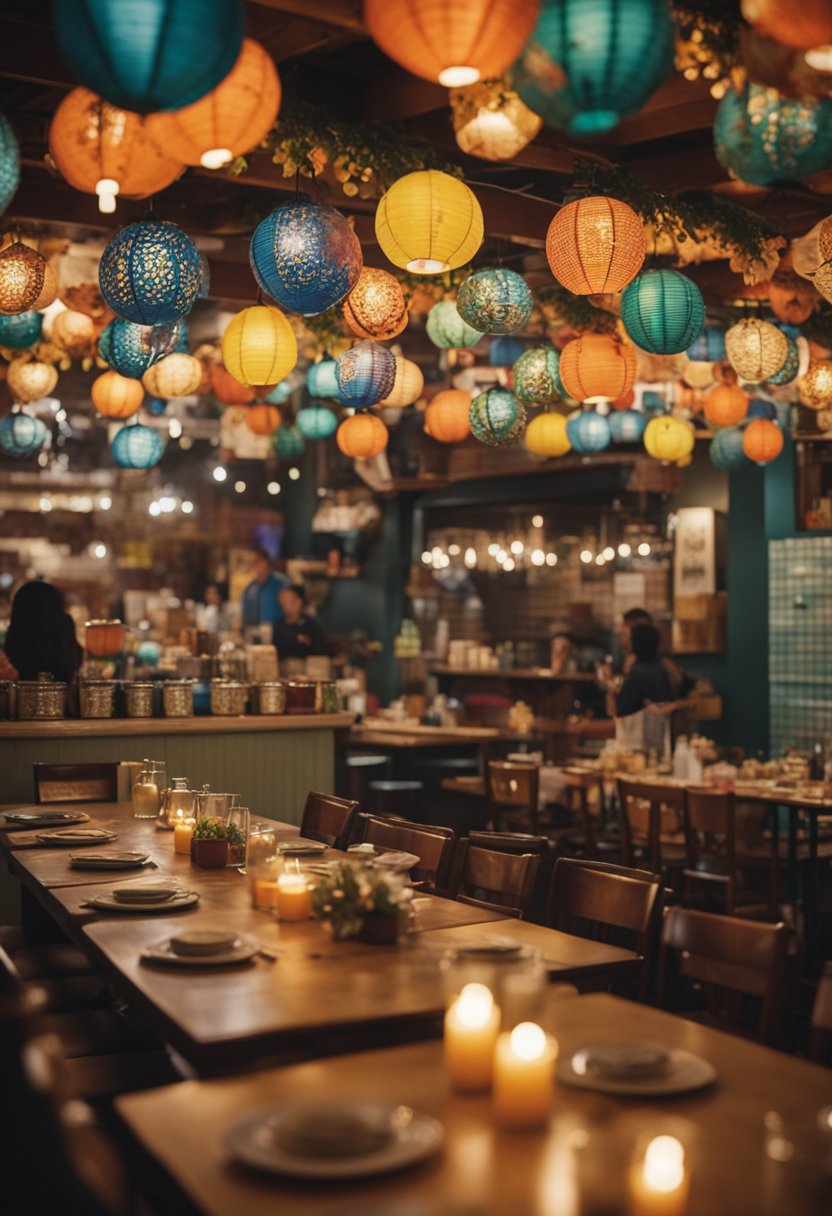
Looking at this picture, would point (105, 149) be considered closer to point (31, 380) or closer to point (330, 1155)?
point (330, 1155)

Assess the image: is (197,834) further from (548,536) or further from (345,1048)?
(548,536)

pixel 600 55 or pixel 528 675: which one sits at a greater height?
pixel 600 55

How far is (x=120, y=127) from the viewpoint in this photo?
359cm

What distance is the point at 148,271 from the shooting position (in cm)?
437

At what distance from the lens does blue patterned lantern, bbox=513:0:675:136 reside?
2.76 metres

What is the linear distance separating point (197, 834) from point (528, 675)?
9.19 meters

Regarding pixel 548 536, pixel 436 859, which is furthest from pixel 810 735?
pixel 436 859

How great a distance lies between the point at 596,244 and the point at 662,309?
64 centimetres

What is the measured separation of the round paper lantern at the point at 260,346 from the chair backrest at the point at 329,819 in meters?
1.73

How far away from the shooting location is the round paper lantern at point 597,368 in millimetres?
5809

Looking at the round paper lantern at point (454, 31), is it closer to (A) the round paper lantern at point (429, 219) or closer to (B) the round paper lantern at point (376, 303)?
(A) the round paper lantern at point (429, 219)

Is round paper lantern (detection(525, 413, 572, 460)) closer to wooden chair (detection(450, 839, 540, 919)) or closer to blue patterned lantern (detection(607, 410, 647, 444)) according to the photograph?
blue patterned lantern (detection(607, 410, 647, 444))

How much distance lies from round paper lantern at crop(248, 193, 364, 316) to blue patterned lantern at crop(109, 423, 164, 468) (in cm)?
385

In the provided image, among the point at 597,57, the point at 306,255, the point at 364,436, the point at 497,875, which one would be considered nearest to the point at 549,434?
the point at 364,436
